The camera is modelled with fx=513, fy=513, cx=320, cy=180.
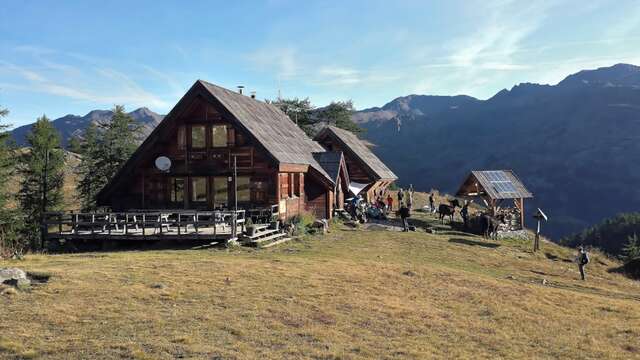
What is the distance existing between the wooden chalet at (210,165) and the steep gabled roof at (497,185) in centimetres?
1164

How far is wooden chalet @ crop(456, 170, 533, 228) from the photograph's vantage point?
3528 cm

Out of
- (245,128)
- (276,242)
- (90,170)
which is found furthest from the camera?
(90,170)

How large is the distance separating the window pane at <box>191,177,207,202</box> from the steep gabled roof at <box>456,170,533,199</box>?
1839 cm

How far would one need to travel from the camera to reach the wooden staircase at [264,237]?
22953 millimetres

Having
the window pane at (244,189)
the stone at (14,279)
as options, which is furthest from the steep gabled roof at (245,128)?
the stone at (14,279)

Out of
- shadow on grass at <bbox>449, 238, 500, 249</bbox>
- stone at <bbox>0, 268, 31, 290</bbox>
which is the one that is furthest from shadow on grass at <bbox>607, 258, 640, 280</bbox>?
stone at <bbox>0, 268, 31, 290</bbox>

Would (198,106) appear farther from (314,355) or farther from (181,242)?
(314,355)

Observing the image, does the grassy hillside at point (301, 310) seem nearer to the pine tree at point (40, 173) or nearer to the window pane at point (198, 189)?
the window pane at point (198, 189)

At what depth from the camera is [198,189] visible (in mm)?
30547

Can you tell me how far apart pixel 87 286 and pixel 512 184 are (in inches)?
1223

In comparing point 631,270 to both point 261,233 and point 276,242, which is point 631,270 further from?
point 261,233

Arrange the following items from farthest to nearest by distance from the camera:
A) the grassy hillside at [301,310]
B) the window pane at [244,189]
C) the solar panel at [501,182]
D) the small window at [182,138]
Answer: the solar panel at [501,182] → the small window at [182,138] → the window pane at [244,189] → the grassy hillside at [301,310]

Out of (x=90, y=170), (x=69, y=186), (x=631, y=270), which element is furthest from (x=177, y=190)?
(x=69, y=186)

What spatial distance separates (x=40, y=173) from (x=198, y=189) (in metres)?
17.5
